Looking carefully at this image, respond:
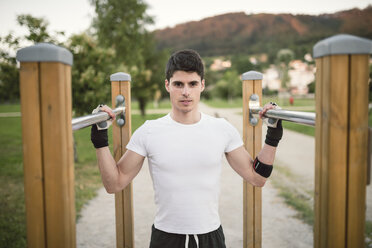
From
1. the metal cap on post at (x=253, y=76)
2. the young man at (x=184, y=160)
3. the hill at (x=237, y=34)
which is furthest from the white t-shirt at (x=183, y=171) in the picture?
the hill at (x=237, y=34)

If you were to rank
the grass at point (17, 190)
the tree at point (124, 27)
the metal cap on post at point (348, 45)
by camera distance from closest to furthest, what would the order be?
the metal cap on post at point (348, 45), the grass at point (17, 190), the tree at point (124, 27)

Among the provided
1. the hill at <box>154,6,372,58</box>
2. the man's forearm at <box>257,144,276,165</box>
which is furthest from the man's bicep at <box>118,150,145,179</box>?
the hill at <box>154,6,372,58</box>

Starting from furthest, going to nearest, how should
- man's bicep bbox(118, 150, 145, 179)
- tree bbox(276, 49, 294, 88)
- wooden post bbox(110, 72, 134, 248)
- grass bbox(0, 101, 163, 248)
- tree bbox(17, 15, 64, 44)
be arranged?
tree bbox(276, 49, 294, 88), tree bbox(17, 15, 64, 44), grass bbox(0, 101, 163, 248), wooden post bbox(110, 72, 134, 248), man's bicep bbox(118, 150, 145, 179)

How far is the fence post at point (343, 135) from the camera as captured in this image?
3.19 feet

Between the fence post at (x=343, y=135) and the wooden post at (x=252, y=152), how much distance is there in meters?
1.28

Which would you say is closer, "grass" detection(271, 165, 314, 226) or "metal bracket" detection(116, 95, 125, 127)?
"metal bracket" detection(116, 95, 125, 127)

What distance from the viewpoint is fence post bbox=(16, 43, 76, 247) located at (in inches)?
39.8

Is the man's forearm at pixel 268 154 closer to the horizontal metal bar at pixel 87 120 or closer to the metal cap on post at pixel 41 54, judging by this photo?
the horizontal metal bar at pixel 87 120

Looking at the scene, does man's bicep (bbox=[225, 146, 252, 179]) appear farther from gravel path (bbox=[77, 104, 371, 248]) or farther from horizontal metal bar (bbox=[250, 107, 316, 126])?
gravel path (bbox=[77, 104, 371, 248])

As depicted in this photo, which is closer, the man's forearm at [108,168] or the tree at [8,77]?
the man's forearm at [108,168]

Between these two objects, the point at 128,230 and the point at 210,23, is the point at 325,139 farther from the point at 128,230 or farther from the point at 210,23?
the point at 210,23

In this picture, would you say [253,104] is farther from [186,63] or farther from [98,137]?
[98,137]

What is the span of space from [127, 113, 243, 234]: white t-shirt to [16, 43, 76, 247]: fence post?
68cm

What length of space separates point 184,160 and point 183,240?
16.9 inches
